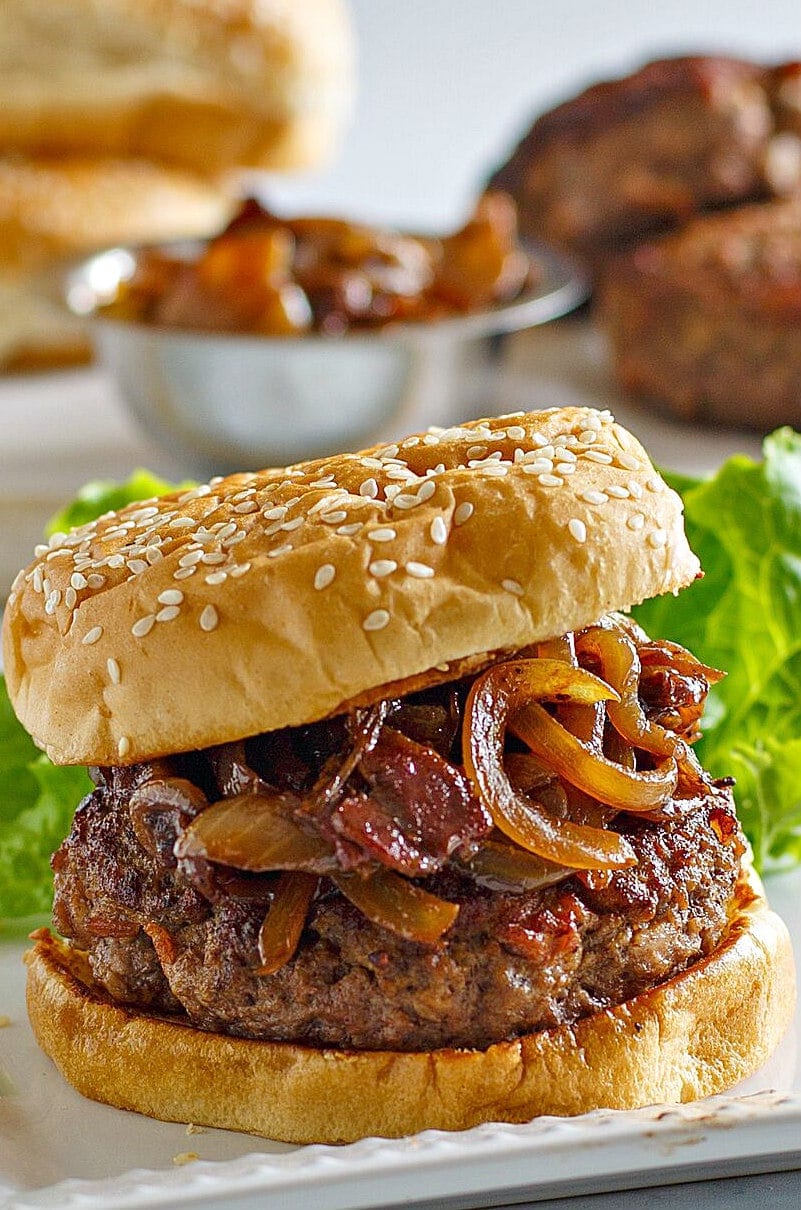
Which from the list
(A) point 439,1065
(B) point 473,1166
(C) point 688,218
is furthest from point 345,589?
(C) point 688,218

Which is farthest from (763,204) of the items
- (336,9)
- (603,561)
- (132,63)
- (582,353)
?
(603,561)

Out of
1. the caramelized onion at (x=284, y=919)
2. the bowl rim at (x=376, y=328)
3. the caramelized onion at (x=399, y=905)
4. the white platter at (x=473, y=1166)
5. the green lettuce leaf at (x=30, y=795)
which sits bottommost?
the green lettuce leaf at (x=30, y=795)

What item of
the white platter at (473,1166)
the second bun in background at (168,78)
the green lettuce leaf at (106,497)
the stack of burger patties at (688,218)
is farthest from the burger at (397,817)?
the second bun in background at (168,78)

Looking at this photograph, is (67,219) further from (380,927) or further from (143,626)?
(380,927)

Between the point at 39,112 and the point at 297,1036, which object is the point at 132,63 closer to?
the point at 39,112

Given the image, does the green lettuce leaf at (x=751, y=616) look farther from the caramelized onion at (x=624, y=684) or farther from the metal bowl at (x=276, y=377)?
the metal bowl at (x=276, y=377)

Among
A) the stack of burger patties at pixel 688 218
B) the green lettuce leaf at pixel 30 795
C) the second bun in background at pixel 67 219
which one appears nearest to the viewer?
the green lettuce leaf at pixel 30 795

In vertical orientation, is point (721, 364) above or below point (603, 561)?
below
